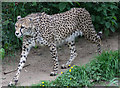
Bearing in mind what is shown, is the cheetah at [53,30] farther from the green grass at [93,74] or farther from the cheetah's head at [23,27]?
the green grass at [93,74]

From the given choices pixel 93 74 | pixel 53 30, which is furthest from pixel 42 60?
pixel 93 74

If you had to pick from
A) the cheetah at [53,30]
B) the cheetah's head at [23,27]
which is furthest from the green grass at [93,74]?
the cheetah's head at [23,27]

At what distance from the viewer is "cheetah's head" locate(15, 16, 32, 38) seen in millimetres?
5172

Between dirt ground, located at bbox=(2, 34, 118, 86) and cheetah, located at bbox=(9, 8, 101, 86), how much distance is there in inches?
10.5

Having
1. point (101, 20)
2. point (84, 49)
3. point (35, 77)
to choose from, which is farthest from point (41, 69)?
point (101, 20)

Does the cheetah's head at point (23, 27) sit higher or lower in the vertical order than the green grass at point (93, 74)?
higher

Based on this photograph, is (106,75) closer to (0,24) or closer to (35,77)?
(35,77)

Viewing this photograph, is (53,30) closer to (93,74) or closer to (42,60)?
(42,60)

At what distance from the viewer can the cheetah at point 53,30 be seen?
5408 millimetres

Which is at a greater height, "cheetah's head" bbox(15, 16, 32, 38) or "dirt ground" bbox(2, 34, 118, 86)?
"cheetah's head" bbox(15, 16, 32, 38)

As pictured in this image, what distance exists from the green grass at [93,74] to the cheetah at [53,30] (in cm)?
72

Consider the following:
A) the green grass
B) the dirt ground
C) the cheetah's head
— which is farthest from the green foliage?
the green grass

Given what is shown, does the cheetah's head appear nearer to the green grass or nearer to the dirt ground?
the dirt ground

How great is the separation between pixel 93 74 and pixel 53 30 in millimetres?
1526
